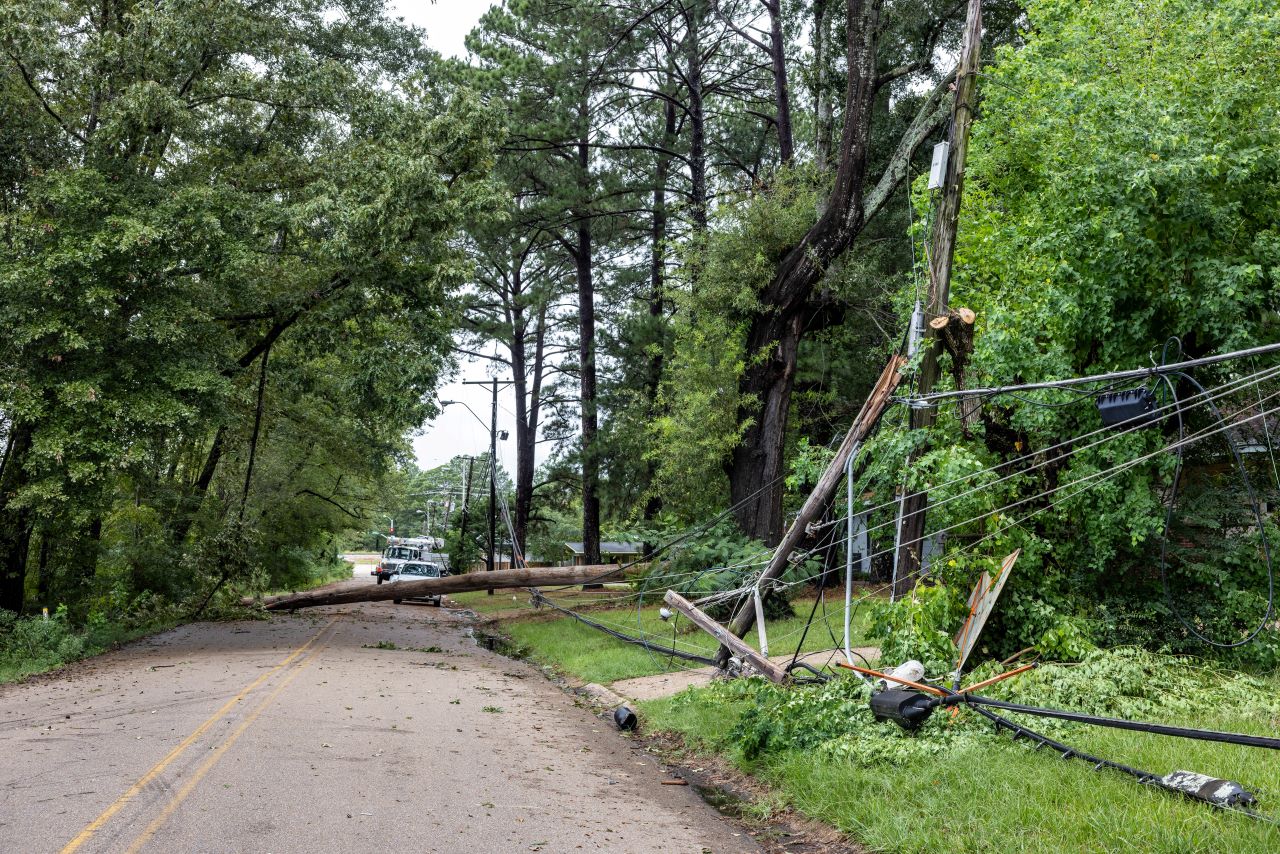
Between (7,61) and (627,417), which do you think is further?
(627,417)

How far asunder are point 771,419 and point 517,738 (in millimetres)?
11348

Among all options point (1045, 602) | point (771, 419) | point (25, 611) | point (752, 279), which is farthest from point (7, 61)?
point (1045, 602)

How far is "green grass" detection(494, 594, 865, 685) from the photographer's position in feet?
51.0

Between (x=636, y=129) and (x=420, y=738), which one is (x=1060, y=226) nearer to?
(x=420, y=738)

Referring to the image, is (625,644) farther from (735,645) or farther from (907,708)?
(907,708)

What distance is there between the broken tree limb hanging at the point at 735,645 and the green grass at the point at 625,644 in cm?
315

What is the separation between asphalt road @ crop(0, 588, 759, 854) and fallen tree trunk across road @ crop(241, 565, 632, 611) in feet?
26.6

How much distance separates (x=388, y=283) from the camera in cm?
2034

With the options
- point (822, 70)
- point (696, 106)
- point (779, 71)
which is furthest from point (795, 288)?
point (696, 106)

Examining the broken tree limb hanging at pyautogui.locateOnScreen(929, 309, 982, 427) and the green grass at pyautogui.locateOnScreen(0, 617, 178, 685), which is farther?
the green grass at pyautogui.locateOnScreen(0, 617, 178, 685)

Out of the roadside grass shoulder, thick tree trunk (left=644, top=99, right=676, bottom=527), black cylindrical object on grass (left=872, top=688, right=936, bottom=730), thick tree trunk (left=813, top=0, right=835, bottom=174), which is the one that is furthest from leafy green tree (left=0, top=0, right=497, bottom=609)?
black cylindrical object on grass (left=872, top=688, right=936, bottom=730)

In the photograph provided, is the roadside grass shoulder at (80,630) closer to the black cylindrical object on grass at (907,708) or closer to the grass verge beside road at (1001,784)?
the grass verge beside road at (1001,784)

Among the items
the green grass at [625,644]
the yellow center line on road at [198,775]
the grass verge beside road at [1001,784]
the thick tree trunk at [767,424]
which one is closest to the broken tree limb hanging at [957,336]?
the grass verge beside road at [1001,784]

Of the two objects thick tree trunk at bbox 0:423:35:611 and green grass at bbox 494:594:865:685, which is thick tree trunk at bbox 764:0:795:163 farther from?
thick tree trunk at bbox 0:423:35:611
